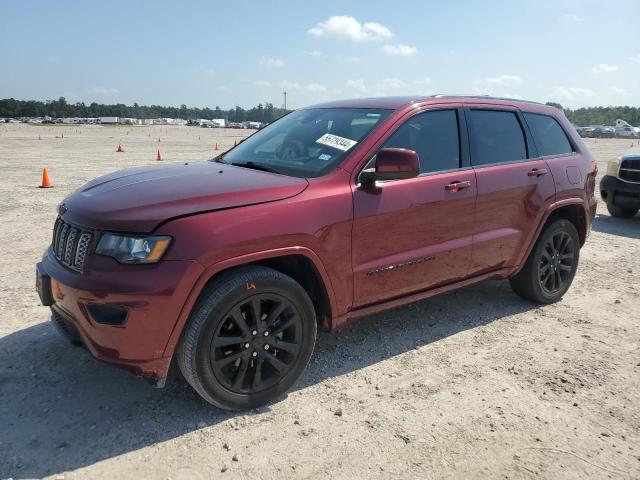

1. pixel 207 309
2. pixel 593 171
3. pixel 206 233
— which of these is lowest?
pixel 207 309

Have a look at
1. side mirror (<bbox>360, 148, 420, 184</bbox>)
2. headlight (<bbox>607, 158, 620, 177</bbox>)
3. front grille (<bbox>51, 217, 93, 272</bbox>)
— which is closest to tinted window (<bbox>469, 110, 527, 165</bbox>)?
side mirror (<bbox>360, 148, 420, 184</bbox>)

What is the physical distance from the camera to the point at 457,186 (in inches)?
155

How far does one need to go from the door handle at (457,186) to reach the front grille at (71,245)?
2.47m

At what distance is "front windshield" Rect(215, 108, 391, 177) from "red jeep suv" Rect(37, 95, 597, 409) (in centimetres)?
2

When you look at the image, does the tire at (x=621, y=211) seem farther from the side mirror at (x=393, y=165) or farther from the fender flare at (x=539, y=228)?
the side mirror at (x=393, y=165)

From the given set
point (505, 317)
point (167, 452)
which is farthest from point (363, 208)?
point (505, 317)

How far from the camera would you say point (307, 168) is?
3.53 m

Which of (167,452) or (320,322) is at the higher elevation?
(320,322)

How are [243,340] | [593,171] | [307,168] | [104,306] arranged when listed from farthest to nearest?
[593,171]
[307,168]
[243,340]
[104,306]

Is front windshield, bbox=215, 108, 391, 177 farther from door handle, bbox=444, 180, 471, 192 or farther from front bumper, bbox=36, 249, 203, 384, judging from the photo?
front bumper, bbox=36, 249, 203, 384

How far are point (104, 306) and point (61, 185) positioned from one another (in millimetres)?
10268

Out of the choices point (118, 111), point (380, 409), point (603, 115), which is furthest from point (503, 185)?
point (118, 111)

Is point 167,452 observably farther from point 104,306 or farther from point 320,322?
point 320,322

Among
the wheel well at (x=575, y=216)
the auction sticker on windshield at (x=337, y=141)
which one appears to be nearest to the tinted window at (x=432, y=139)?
the auction sticker on windshield at (x=337, y=141)
